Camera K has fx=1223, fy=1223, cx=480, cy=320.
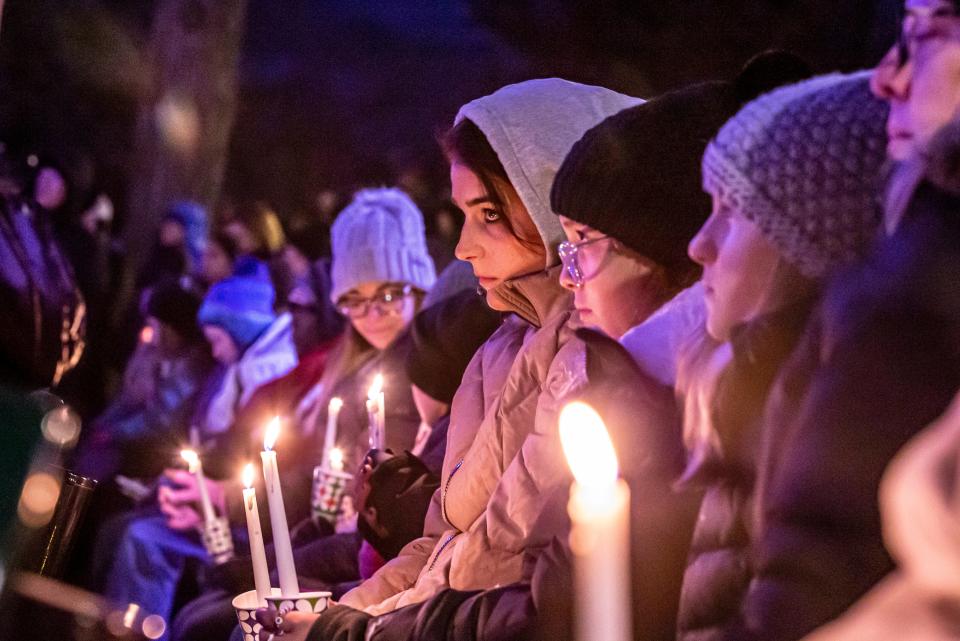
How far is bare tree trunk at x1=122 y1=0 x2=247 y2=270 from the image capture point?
342 inches

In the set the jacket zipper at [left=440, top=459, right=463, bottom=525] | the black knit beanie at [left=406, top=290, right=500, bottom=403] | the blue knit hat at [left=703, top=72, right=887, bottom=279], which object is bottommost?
the jacket zipper at [left=440, top=459, right=463, bottom=525]

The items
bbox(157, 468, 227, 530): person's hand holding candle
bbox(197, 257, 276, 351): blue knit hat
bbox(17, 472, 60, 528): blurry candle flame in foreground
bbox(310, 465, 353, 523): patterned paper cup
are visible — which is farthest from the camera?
bbox(197, 257, 276, 351): blue knit hat

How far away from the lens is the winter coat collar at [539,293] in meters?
2.55

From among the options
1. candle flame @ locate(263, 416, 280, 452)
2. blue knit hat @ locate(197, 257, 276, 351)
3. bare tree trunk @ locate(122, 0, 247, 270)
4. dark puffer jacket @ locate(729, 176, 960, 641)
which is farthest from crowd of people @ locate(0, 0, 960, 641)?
bare tree trunk @ locate(122, 0, 247, 270)

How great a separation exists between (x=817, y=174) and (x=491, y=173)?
1.15 m

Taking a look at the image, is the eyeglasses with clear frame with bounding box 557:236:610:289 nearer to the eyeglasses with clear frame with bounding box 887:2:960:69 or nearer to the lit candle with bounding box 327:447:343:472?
the eyeglasses with clear frame with bounding box 887:2:960:69

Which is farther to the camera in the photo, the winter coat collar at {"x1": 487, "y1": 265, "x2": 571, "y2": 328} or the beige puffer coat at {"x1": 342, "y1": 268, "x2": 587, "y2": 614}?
the winter coat collar at {"x1": 487, "y1": 265, "x2": 571, "y2": 328}

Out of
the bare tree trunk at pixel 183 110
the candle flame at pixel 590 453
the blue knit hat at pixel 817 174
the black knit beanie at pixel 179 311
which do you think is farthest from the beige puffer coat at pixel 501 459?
the bare tree trunk at pixel 183 110

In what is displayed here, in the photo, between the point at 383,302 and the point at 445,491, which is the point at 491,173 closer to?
the point at 445,491

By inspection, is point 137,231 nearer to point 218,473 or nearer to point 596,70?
point 218,473

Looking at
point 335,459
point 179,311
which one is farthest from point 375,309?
point 179,311

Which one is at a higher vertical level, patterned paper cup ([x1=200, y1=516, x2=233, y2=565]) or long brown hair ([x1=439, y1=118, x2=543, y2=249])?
long brown hair ([x1=439, y1=118, x2=543, y2=249])

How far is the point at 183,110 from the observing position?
8.80 metres

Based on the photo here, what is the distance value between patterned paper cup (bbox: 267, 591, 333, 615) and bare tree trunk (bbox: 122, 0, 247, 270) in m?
6.90
